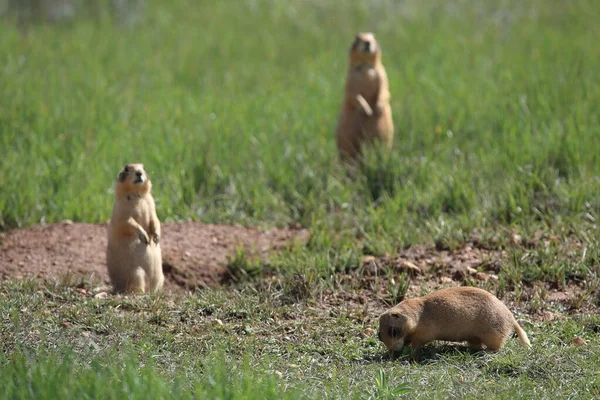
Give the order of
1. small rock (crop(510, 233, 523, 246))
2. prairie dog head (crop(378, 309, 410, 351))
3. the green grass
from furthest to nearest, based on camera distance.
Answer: small rock (crop(510, 233, 523, 246))
prairie dog head (crop(378, 309, 410, 351))
the green grass

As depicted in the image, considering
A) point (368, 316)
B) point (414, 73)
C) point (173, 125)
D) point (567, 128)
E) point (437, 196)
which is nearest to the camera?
point (368, 316)

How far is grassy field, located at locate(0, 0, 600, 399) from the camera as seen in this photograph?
15.8 feet

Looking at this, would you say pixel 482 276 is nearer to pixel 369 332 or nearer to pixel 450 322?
pixel 369 332

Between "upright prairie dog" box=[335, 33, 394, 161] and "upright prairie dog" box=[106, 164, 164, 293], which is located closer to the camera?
"upright prairie dog" box=[106, 164, 164, 293]

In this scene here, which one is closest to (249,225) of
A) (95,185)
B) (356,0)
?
(95,185)

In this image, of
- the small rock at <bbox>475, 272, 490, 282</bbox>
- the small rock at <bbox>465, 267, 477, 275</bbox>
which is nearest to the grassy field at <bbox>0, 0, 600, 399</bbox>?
the small rock at <bbox>475, 272, 490, 282</bbox>

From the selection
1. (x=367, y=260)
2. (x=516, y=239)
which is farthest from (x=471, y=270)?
(x=367, y=260)

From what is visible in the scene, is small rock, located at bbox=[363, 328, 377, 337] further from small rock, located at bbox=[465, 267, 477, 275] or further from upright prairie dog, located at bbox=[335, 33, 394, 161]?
upright prairie dog, located at bbox=[335, 33, 394, 161]

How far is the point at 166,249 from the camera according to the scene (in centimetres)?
696

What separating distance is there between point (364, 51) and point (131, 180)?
288 centimetres

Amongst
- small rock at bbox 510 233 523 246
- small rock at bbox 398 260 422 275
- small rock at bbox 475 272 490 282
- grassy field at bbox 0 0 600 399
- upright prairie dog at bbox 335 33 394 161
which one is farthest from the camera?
upright prairie dog at bbox 335 33 394 161

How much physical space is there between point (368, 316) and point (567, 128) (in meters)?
3.25

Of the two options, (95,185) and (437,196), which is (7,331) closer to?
(95,185)

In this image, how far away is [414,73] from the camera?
33.5 ft
